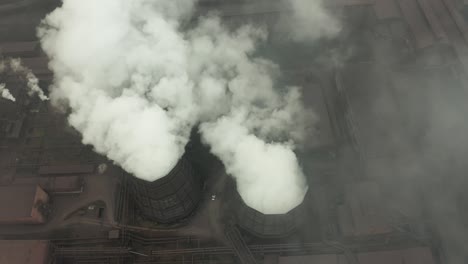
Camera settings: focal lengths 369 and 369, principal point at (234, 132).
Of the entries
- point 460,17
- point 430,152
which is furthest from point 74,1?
point 460,17

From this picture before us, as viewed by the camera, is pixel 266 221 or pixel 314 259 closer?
pixel 266 221

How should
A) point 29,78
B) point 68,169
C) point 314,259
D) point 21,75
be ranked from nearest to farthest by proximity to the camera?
point 314,259, point 68,169, point 29,78, point 21,75

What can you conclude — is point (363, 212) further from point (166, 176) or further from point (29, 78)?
point (29, 78)

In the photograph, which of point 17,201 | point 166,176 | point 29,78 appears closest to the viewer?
point 166,176

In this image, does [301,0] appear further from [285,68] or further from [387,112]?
[387,112]

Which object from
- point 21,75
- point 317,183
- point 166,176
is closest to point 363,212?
point 317,183

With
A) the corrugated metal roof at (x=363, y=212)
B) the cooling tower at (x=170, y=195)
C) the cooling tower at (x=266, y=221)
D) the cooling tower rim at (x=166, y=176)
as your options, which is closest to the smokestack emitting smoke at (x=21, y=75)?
the cooling tower at (x=170, y=195)

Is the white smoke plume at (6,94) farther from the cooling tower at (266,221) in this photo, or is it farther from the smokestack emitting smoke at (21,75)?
the cooling tower at (266,221)
